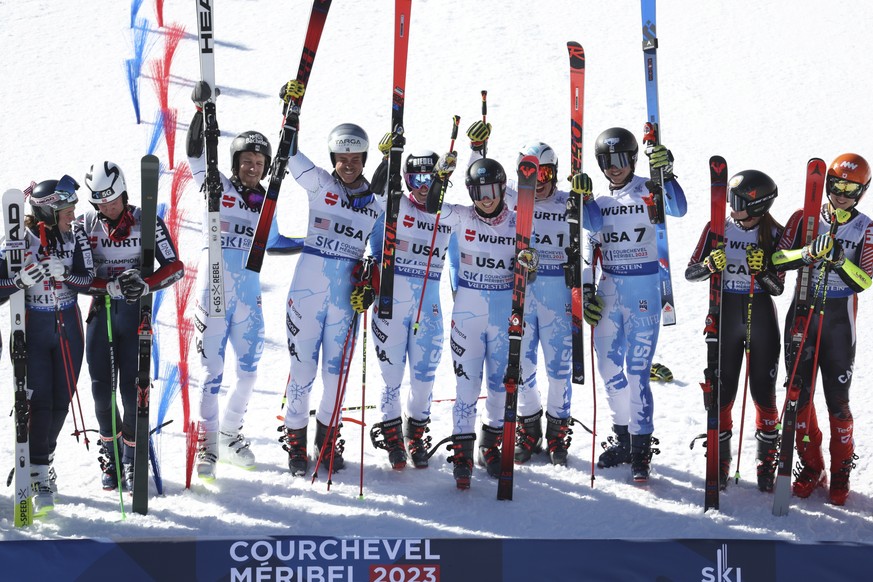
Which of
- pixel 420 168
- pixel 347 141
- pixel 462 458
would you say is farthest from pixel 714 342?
pixel 347 141

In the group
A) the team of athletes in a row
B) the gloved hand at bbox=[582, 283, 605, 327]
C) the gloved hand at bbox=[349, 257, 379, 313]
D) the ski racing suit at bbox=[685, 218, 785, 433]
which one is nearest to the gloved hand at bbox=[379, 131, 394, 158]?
the team of athletes in a row

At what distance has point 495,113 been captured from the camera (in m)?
14.6

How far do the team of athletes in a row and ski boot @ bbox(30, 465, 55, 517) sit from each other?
0.5 inches

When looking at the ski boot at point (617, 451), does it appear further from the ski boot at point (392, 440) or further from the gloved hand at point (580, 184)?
the gloved hand at point (580, 184)

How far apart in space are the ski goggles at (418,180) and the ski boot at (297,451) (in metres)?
1.78

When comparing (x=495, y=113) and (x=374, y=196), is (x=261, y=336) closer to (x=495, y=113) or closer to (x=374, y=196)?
(x=374, y=196)

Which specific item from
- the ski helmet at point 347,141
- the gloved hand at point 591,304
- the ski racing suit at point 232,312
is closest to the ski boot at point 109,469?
the ski racing suit at point 232,312

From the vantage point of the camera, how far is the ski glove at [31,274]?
6.10 meters

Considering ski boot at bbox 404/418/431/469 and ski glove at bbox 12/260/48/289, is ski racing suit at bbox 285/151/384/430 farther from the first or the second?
ski glove at bbox 12/260/48/289

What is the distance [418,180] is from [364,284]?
77 centimetres

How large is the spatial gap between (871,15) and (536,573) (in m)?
14.7

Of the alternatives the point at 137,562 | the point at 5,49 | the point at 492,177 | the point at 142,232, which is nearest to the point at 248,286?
the point at 142,232

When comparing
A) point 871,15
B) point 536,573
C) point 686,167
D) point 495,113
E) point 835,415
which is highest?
point 871,15

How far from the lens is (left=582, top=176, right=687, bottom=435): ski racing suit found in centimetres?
710
